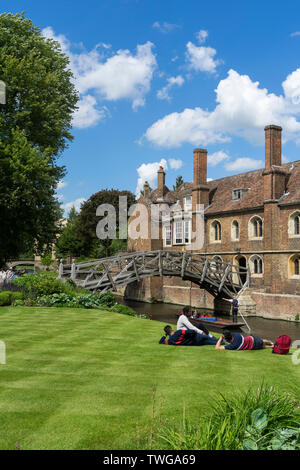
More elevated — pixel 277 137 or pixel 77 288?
pixel 277 137

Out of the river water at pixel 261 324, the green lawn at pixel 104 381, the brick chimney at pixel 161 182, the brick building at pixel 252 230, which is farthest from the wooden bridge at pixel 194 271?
the green lawn at pixel 104 381

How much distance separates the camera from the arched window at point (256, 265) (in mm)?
33500

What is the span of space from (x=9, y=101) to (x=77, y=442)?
23.6 m

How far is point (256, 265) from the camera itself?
112ft

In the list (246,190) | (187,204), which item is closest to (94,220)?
(187,204)

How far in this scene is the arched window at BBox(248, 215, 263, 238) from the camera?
33688 mm

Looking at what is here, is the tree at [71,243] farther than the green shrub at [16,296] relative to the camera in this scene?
Yes

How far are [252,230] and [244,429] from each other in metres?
30.7

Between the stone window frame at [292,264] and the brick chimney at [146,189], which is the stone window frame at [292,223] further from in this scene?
the brick chimney at [146,189]

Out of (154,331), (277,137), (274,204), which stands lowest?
(154,331)

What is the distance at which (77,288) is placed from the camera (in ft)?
78.7

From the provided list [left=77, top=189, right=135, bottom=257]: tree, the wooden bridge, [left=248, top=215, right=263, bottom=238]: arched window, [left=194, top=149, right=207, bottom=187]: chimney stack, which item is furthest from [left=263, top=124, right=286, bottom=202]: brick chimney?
[left=77, top=189, right=135, bottom=257]: tree
